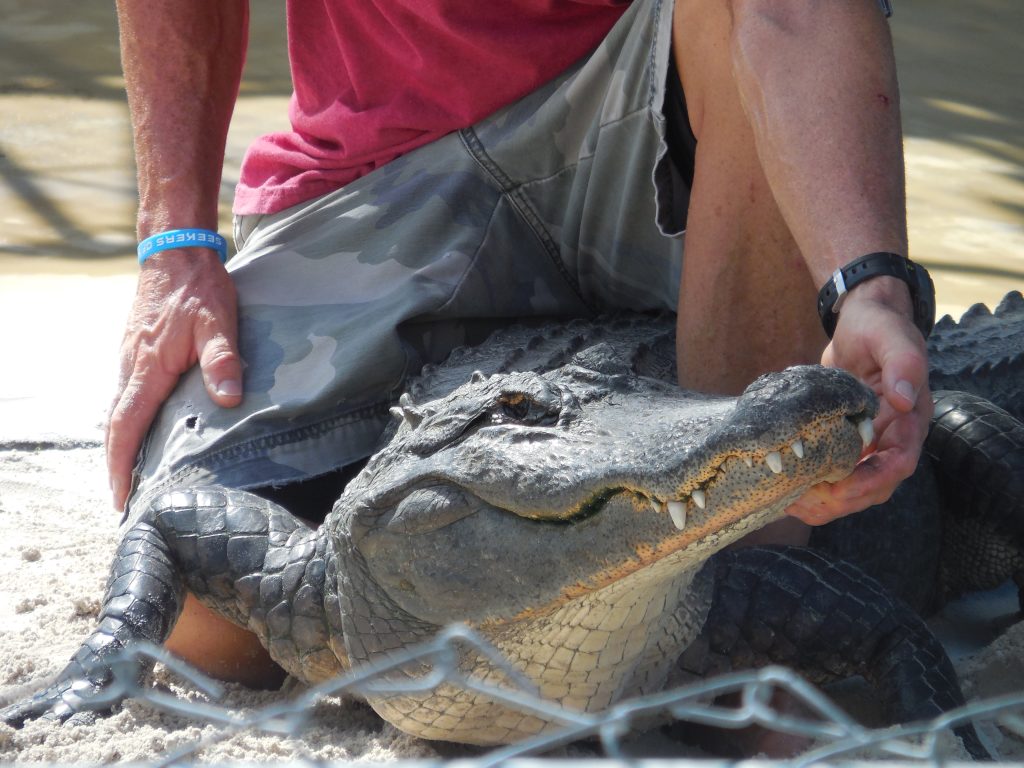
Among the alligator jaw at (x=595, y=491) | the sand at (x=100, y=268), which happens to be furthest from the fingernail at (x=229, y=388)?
the alligator jaw at (x=595, y=491)

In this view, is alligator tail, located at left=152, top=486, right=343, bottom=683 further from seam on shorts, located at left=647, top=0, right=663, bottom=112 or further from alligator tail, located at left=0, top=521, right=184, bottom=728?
seam on shorts, located at left=647, top=0, right=663, bottom=112

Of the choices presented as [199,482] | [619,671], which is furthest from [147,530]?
[619,671]

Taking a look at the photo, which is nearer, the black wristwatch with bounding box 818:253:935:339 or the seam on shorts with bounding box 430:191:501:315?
the black wristwatch with bounding box 818:253:935:339

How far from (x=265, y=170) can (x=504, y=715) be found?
1.67m

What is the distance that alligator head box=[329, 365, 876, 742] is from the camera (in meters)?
1.45

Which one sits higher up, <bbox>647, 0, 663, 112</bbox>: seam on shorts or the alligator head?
<bbox>647, 0, 663, 112</bbox>: seam on shorts

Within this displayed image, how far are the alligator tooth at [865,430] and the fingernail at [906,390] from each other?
175mm

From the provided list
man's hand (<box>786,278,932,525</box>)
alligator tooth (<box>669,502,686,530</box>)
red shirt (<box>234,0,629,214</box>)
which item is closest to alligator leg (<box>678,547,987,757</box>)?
man's hand (<box>786,278,932,525</box>)

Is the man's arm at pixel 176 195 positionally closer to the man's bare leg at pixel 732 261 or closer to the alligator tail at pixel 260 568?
the alligator tail at pixel 260 568

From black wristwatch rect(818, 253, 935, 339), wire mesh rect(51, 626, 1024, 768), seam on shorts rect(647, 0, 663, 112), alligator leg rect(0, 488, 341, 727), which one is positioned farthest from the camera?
seam on shorts rect(647, 0, 663, 112)

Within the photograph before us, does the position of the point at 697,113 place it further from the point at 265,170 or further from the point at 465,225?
the point at 265,170

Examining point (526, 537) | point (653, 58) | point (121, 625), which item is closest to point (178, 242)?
point (121, 625)

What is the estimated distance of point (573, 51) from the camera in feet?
8.80

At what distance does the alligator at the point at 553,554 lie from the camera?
1492 millimetres
